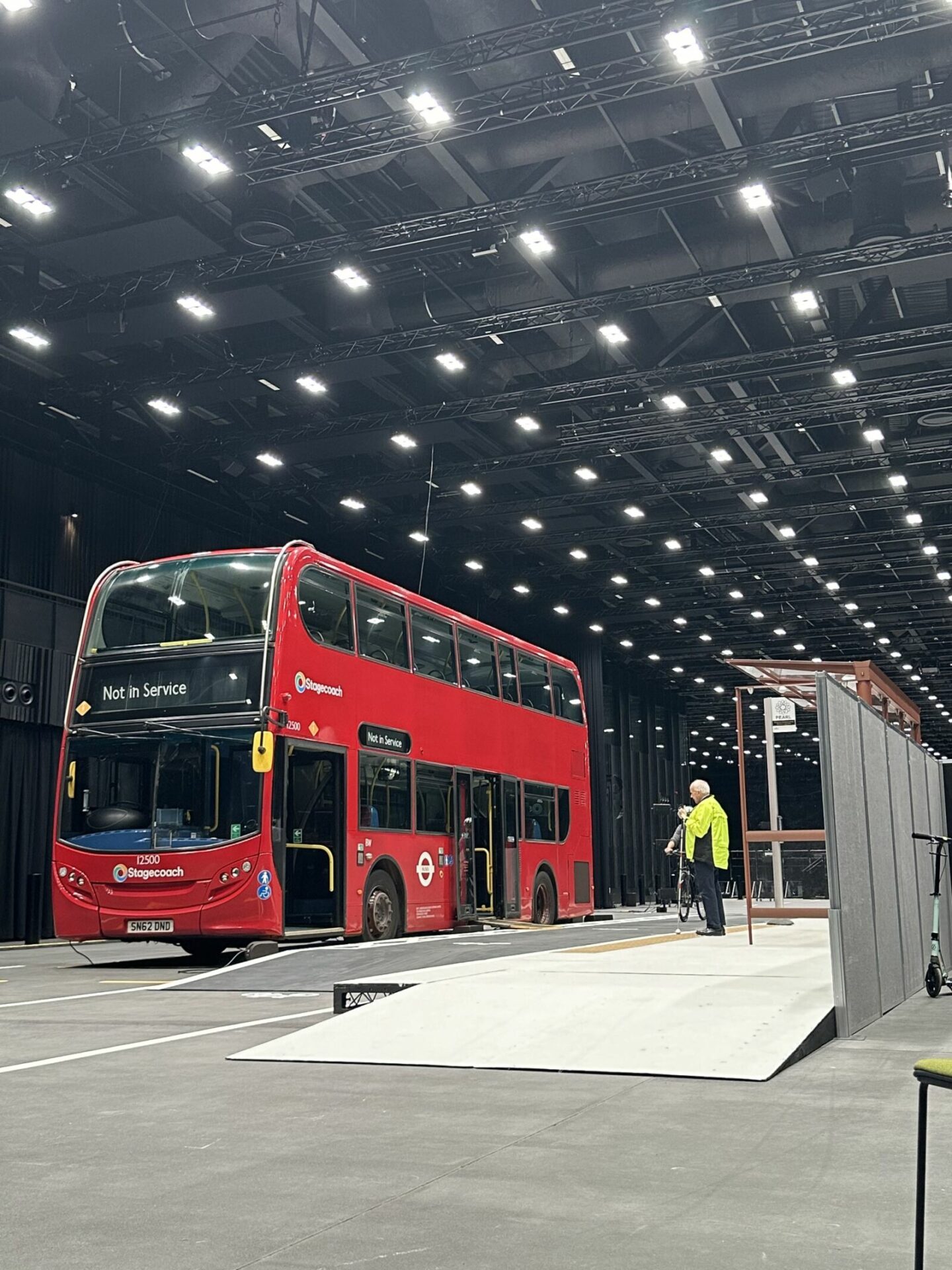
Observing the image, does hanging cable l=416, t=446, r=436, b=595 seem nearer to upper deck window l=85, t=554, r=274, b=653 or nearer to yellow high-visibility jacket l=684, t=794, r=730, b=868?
upper deck window l=85, t=554, r=274, b=653

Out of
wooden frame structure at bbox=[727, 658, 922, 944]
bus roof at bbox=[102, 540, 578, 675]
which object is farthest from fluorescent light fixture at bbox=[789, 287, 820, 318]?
bus roof at bbox=[102, 540, 578, 675]

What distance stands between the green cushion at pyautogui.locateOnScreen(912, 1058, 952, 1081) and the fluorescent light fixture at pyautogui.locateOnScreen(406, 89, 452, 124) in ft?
35.7

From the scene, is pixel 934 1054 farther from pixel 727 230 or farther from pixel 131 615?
pixel 727 230

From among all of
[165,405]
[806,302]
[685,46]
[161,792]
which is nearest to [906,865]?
[161,792]

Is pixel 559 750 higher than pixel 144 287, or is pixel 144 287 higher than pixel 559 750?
pixel 144 287

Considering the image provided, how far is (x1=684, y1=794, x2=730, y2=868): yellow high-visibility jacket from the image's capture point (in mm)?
13548

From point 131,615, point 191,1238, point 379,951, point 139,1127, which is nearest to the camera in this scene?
point 191,1238

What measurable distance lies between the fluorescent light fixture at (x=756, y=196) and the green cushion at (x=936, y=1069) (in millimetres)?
11917

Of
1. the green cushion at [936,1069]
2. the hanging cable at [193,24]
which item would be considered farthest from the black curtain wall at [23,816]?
the green cushion at [936,1069]

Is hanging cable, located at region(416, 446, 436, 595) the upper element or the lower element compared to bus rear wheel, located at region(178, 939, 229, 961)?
upper

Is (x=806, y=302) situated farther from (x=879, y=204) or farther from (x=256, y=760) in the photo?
(x=256, y=760)

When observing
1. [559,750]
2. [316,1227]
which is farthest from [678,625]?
[316,1227]

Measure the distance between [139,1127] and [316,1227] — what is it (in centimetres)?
160

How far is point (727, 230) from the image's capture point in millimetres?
15617
